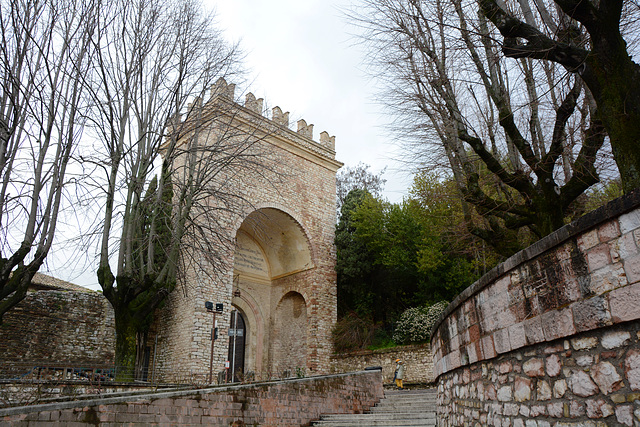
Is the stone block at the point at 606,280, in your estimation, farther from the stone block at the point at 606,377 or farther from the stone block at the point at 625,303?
the stone block at the point at 606,377

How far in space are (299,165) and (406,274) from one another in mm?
5685

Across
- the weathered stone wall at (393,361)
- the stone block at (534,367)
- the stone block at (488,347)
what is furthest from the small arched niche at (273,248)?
the stone block at (534,367)

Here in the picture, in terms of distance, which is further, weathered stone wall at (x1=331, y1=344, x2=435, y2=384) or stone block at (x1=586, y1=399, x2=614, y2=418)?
weathered stone wall at (x1=331, y1=344, x2=435, y2=384)

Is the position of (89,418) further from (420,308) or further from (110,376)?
(420,308)

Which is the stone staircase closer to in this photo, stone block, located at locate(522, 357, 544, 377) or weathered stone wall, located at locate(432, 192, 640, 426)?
weathered stone wall, located at locate(432, 192, 640, 426)

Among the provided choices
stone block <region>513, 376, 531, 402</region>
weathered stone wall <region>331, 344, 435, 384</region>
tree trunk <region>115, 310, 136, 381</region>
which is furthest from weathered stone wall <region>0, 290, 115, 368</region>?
stone block <region>513, 376, 531, 402</region>

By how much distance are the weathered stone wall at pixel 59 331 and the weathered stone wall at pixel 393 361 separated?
736cm

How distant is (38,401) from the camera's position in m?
5.73

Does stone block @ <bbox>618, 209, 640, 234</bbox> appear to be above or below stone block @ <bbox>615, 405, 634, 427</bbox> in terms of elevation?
above

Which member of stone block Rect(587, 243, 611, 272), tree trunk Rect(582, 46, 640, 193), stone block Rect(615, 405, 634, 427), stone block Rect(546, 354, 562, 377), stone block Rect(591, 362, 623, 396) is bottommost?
stone block Rect(615, 405, 634, 427)

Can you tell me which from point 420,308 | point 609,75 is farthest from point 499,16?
point 420,308

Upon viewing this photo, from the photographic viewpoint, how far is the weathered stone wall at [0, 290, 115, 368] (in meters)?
12.4

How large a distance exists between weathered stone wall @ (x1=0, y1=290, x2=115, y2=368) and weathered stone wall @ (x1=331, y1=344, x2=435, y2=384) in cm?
736

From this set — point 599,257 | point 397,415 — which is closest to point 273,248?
point 397,415
